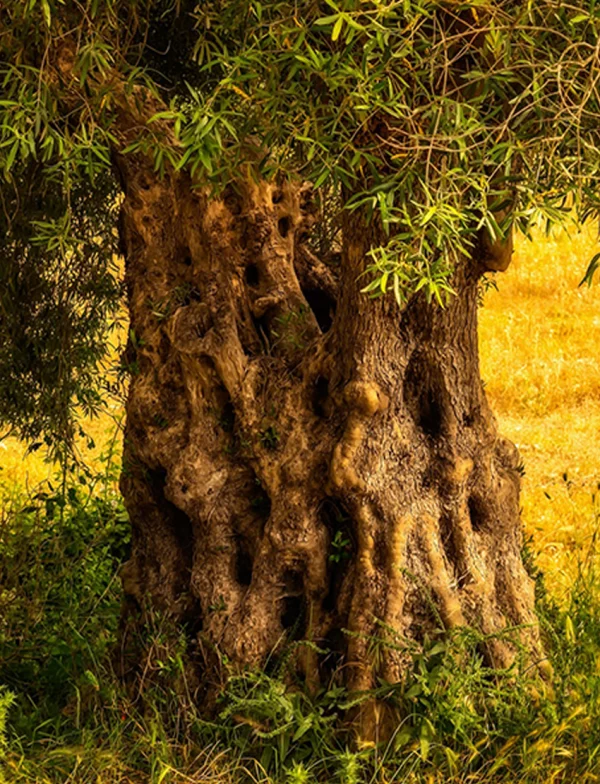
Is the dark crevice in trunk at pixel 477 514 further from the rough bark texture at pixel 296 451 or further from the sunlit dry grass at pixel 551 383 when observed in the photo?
the sunlit dry grass at pixel 551 383

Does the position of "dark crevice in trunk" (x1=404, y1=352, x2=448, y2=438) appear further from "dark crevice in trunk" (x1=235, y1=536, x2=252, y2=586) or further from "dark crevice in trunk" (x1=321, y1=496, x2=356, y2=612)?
"dark crevice in trunk" (x1=235, y1=536, x2=252, y2=586)

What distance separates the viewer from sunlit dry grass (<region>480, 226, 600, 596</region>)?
916 cm

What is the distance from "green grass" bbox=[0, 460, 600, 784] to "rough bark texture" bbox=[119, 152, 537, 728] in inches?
5.8

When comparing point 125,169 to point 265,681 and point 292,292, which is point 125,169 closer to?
point 292,292

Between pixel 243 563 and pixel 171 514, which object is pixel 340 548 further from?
pixel 171 514

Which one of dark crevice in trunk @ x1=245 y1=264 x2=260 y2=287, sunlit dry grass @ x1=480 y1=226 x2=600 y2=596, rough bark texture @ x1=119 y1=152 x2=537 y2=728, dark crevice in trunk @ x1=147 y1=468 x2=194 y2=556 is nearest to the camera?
rough bark texture @ x1=119 y1=152 x2=537 y2=728

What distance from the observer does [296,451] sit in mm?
5574

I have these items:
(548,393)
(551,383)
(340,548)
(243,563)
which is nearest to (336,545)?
(340,548)

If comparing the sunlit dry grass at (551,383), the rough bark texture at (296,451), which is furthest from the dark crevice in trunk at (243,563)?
the sunlit dry grass at (551,383)

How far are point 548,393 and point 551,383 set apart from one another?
0.60 feet

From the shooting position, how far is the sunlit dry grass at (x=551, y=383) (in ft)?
30.1

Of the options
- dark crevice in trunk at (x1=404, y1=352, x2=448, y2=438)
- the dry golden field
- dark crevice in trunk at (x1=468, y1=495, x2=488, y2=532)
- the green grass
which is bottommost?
the green grass

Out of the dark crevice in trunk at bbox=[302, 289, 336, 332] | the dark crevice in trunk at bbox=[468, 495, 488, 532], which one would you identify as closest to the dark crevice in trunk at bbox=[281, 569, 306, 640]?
the dark crevice in trunk at bbox=[468, 495, 488, 532]

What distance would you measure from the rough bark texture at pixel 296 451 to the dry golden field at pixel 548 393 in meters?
1.98
